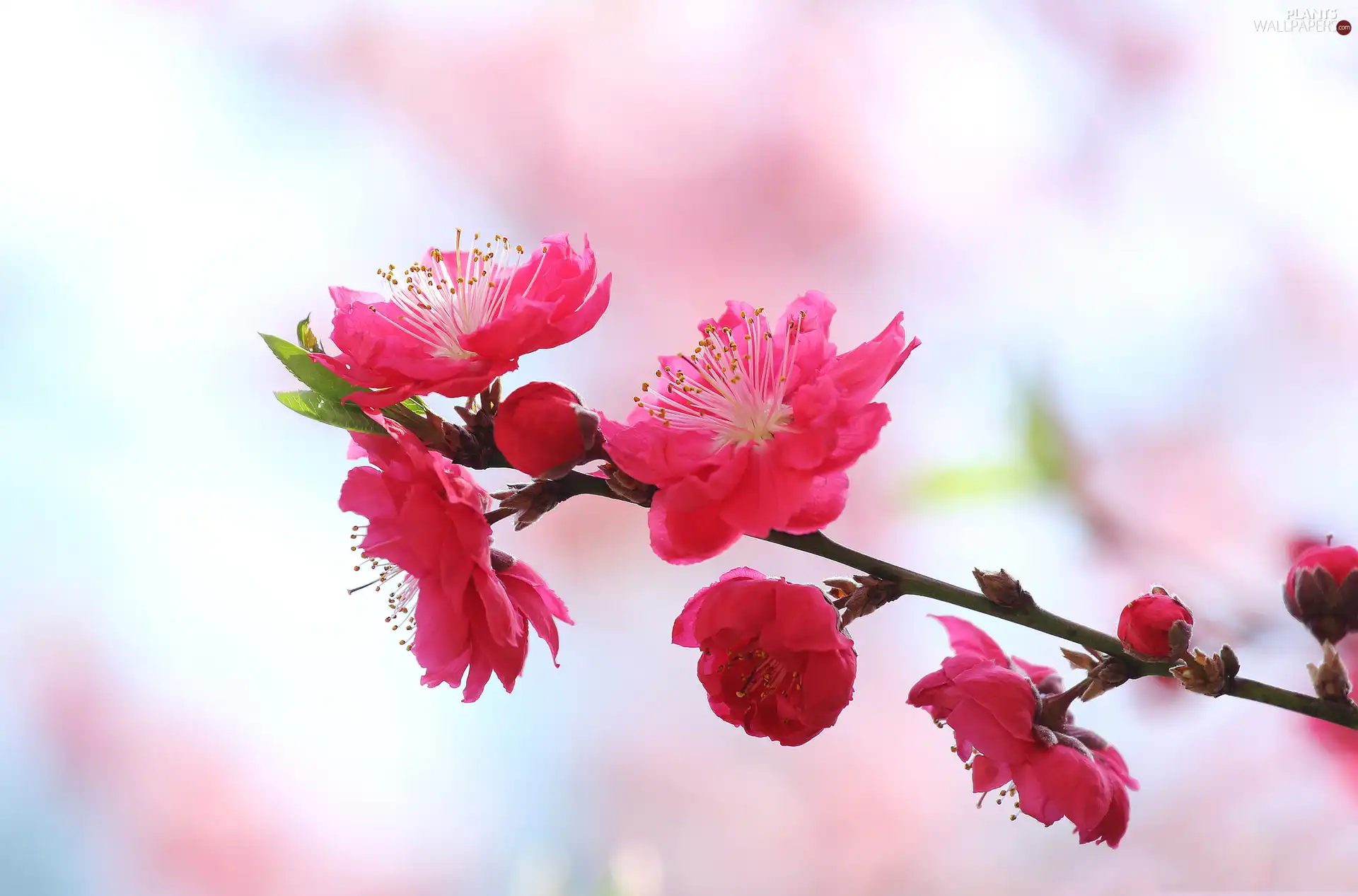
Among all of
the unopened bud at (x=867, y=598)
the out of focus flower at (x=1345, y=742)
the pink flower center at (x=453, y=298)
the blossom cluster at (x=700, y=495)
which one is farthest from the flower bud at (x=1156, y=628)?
the out of focus flower at (x=1345, y=742)

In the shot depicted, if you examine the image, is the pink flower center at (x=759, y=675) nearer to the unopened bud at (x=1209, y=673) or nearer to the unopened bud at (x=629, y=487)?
the unopened bud at (x=629, y=487)

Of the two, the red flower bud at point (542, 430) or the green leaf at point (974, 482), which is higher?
the green leaf at point (974, 482)

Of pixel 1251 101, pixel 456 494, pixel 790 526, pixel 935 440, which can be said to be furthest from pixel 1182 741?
pixel 456 494

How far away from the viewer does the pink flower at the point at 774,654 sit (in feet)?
1.53

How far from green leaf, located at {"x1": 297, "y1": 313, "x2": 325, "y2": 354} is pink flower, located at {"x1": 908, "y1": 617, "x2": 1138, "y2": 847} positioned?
0.35 meters

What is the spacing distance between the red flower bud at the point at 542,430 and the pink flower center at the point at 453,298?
7cm

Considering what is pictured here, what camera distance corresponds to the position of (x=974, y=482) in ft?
3.73

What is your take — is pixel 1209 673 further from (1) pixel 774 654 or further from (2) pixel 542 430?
(2) pixel 542 430

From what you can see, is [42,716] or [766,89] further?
[766,89]

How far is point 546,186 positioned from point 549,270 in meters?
0.70

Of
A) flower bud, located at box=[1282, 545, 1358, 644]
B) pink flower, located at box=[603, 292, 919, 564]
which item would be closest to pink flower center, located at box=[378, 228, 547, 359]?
pink flower, located at box=[603, 292, 919, 564]

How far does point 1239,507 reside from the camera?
1.09 meters

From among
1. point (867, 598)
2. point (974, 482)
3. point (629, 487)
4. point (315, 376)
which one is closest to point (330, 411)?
point (315, 376)

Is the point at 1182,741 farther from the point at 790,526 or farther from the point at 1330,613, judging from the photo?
the point at 790,526
